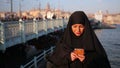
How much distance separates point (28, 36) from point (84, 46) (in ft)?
50.1

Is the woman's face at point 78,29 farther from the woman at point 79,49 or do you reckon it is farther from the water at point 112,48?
the water at point 112,48

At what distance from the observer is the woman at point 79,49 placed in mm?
3971

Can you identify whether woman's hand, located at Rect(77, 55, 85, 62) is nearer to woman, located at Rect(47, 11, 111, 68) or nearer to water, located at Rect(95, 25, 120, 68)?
woman, located at Rect(47, 11, 111, 68)

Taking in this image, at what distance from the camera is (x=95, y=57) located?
4.10 m

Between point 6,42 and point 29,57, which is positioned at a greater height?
point 6,42

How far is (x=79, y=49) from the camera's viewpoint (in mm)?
3910

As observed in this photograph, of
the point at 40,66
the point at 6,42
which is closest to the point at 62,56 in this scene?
the point at 40,66

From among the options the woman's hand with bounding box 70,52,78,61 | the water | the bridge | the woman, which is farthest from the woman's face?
the water

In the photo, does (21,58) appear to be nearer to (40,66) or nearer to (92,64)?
(40,66)

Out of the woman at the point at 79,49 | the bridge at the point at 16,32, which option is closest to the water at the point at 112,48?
the bridge at the point at 16,32

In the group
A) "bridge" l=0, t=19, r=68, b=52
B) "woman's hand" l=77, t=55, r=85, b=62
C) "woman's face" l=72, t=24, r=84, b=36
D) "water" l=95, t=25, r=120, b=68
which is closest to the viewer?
"woman's hand" l=77, t=55, r=85, b=62

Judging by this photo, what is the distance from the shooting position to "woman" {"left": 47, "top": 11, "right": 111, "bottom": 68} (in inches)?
156

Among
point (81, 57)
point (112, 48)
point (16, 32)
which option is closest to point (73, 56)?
point (81, 57)

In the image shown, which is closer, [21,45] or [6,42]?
[6,42]
